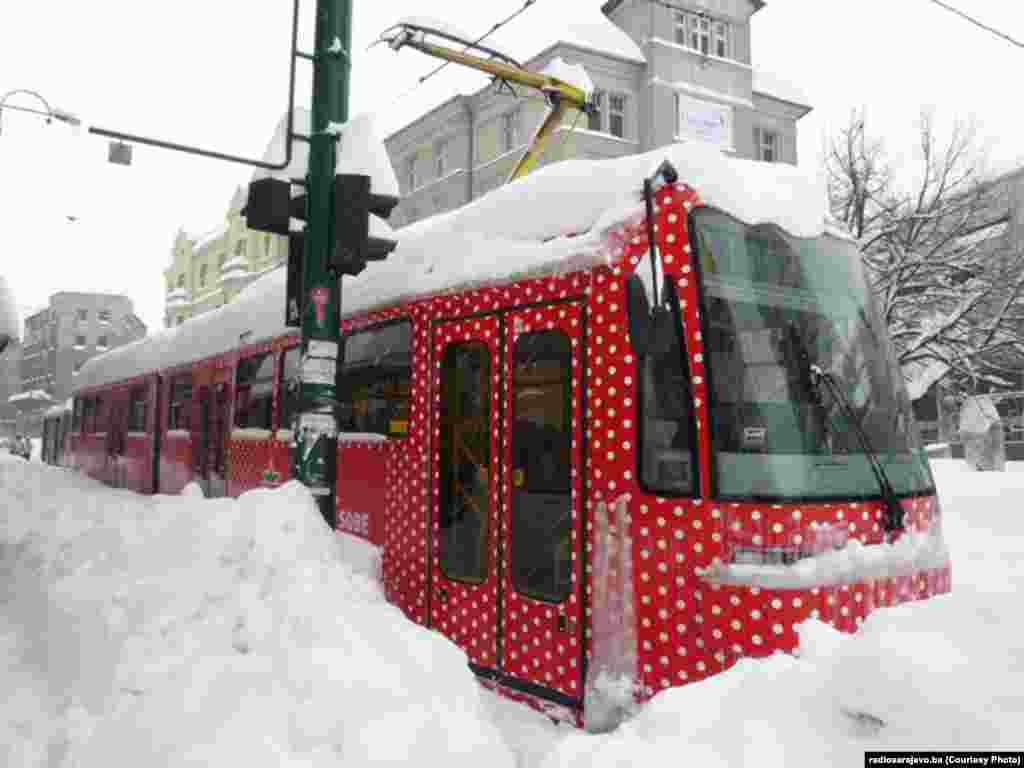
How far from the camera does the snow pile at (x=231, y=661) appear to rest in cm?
340

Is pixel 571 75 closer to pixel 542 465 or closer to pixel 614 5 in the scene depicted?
pixel 542 465

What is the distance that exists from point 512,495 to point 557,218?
167 cm

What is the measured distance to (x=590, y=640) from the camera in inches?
172

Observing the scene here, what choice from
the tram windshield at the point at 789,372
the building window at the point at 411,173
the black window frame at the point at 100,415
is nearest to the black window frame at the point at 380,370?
the tram windshield at the point at 789,372

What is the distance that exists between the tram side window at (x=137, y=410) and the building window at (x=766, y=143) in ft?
77.5

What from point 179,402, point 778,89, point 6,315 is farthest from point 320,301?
point 778,89

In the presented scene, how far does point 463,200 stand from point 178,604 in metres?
25.6

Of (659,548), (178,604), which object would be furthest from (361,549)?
(659,548)

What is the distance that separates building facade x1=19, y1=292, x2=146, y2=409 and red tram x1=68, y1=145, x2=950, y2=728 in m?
78.3

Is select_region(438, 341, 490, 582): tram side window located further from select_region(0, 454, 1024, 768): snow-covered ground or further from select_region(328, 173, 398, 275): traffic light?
select_region(328, 173, 398, 275): traffic light

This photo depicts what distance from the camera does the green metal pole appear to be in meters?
5.39

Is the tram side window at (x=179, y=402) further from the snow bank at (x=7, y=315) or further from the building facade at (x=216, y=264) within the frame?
the building facade at (x=216, y=264)

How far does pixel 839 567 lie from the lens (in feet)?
13.0

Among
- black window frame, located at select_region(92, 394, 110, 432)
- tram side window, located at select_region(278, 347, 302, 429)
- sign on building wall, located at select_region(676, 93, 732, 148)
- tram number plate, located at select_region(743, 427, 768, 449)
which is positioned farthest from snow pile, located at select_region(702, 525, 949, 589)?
sign on building wall, located at select_region(676, 93, 732, 148)
